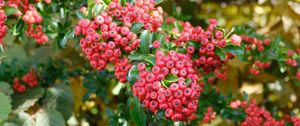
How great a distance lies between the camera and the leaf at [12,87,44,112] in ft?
7.88

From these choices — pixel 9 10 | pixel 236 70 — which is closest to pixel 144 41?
pixel 9 10

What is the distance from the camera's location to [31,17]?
81.9 inches

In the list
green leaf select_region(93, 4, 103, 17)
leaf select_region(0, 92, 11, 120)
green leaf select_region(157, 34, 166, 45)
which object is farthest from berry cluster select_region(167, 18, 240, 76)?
leaf select_region(0, 92, 11, 120)

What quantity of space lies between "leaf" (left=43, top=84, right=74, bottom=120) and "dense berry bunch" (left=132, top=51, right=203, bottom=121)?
38.7 inches

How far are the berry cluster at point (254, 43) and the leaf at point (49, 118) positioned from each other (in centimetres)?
95

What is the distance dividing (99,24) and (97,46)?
0.08m

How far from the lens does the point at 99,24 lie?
5.82 ft

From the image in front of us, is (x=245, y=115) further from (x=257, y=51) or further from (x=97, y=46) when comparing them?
(x=97, y=46)

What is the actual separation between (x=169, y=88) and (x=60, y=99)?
3.71 ft

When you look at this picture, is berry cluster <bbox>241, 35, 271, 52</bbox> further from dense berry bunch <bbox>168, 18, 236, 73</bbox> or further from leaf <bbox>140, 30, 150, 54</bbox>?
leaf <bbox>140, 30, 150, 54</bbox>

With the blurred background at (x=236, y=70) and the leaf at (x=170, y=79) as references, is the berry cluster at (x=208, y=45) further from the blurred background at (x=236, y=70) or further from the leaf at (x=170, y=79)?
the blurred background at (x=236, y=70)

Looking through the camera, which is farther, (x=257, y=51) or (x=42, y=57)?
(x=42, y=57)

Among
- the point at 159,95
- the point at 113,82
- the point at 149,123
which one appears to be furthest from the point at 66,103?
the point at 159,95

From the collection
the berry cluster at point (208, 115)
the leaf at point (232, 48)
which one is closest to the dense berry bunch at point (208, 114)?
the berry cluster at point (208, 115)
